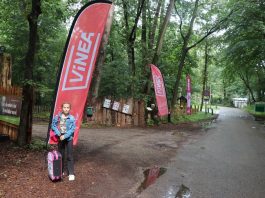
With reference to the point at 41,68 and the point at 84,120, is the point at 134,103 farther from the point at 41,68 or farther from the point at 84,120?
the point at 41,68

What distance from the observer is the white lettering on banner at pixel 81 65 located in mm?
7082

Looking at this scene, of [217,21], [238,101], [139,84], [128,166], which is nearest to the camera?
[128,166]

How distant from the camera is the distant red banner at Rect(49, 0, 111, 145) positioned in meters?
7.08

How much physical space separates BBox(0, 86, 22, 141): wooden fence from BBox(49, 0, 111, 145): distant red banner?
1813 mm

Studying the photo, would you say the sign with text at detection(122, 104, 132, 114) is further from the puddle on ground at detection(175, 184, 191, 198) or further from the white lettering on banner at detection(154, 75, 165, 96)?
the puddle on ground at detection(175, 184, 191, 198)

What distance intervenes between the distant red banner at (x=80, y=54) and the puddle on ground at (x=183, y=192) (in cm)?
258

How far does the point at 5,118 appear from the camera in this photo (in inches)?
354

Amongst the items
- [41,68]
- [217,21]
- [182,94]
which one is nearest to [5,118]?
[41,68]

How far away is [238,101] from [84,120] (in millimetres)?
72810

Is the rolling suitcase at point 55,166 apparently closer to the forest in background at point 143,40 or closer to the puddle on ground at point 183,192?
the puddle on ground at point 183,192

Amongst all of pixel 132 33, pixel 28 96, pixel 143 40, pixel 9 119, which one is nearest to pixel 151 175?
pixel 28 96

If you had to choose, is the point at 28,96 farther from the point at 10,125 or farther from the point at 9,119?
the point at 9,119

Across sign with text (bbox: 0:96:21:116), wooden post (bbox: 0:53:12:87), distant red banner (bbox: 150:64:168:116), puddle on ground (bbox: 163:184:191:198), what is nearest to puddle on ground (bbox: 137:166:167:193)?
puddle on ground (bbox: 163:184:191:198)

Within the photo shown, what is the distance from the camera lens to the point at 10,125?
856cm
